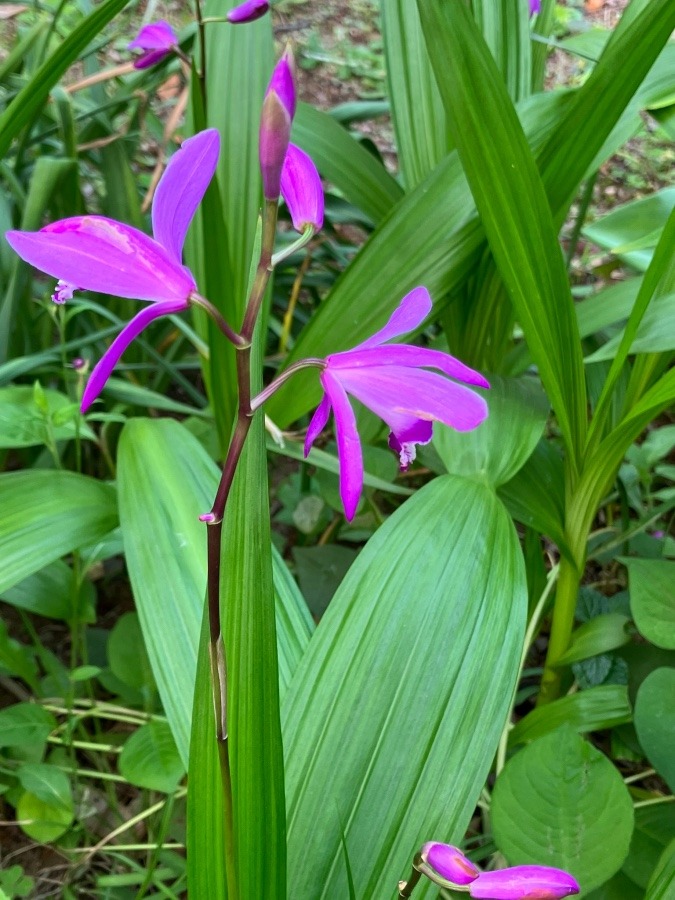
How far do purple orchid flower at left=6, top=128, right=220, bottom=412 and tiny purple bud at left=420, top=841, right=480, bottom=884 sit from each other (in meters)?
0.28

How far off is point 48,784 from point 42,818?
0.21 feet

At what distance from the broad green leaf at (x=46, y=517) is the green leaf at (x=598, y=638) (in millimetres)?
520

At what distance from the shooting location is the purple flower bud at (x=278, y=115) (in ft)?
1.01

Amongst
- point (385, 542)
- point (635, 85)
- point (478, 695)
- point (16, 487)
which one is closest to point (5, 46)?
point (16, 487)

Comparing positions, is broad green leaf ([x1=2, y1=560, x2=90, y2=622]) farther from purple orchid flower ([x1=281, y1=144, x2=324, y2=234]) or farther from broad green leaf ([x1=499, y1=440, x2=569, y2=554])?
purple orchid flower ([x1=281, y1=144, x2=324, y2=234])

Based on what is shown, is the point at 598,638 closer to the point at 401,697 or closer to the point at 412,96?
the point at 401,697

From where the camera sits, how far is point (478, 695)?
0.58 m

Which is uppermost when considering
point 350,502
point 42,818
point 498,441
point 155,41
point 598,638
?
point 155,41

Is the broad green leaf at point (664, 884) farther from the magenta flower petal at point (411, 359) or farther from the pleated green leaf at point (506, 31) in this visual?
the pleated green leaf at point (506, 31)

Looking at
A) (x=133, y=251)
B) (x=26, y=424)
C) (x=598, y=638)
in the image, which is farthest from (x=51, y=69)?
(x=598, y=638)

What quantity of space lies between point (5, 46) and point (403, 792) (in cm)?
231

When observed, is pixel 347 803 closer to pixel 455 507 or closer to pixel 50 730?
pixel 455 507

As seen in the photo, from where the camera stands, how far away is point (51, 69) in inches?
31.3

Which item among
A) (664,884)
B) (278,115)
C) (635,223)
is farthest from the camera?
(635,223)
